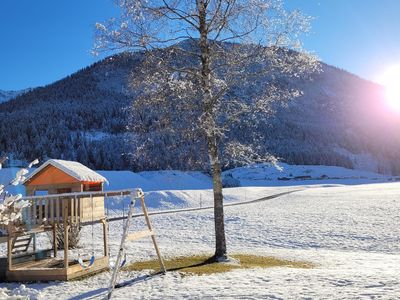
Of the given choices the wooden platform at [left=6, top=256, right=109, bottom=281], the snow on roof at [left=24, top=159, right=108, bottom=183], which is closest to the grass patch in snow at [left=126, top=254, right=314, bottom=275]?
the wooden platform at [left=6, top=256, right=109, bottom=281]

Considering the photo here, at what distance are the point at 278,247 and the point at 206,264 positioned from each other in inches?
410

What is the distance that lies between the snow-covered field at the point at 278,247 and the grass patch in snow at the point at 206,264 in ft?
2.34

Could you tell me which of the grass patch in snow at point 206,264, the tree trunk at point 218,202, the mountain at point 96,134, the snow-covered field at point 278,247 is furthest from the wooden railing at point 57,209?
the mountain at point 96,134

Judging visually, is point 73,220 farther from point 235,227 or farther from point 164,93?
point 235,227

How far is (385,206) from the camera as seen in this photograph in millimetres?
35250

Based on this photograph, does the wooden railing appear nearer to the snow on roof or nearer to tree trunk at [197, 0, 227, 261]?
the snow on roof

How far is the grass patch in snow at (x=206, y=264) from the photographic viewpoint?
14.1 meters

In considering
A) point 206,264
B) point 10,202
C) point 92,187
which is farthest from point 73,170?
point 10,202

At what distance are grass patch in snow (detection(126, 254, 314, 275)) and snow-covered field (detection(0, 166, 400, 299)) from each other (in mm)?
714

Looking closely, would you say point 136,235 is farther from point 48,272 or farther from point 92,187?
point 92,187

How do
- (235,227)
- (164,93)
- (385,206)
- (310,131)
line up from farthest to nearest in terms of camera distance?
(310,131)
(385,206)
(235,227)
(164,93)

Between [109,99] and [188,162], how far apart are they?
5954 inches

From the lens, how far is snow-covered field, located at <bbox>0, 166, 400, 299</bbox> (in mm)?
10195

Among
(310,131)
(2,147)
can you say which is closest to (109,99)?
(2,147)
